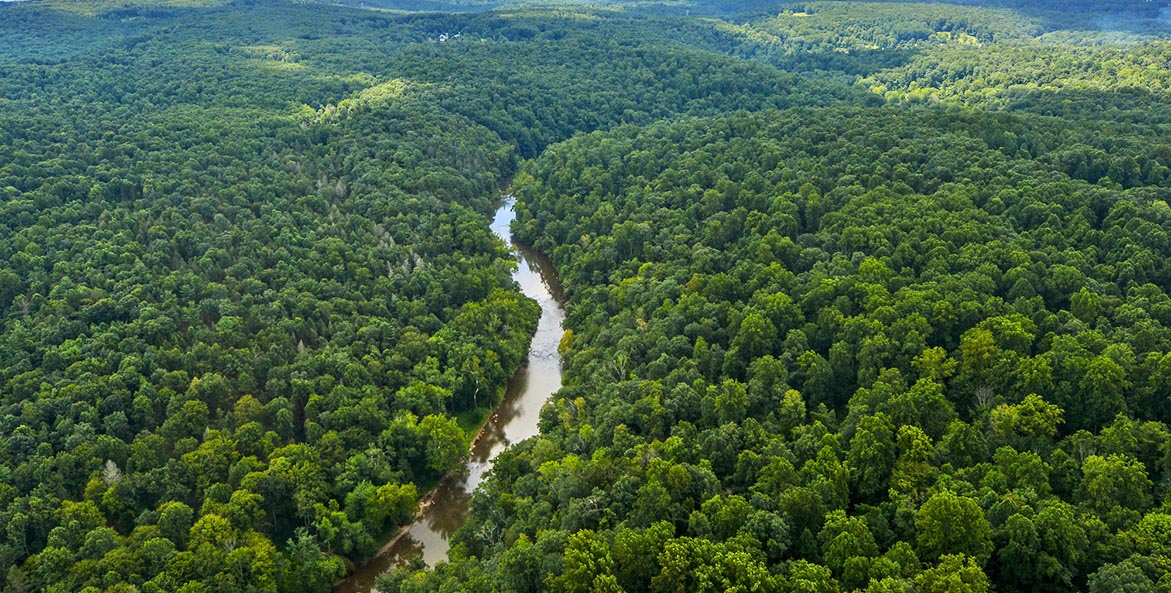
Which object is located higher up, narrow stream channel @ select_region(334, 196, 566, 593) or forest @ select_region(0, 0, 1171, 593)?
forest @ select_region(0, 0, 1171, 593)

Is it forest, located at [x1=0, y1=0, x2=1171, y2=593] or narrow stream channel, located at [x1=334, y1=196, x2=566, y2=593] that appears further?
narrow stream channel, located at [x1=334, y1=196, x2=566, y2=593]

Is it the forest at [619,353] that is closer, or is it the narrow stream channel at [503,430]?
the forest at [619,353]

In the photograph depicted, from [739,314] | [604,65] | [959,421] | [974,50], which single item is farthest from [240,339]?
[974,50]

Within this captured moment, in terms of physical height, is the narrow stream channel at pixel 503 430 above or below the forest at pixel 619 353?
below
